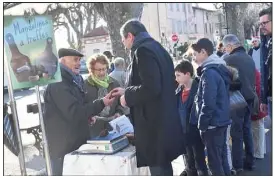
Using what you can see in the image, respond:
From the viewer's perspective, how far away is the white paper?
3.27 m

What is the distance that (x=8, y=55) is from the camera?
9.74ft

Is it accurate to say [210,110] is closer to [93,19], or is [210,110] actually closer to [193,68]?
[193,68]

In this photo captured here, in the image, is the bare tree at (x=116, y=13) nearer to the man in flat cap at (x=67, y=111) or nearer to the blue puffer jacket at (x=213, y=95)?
the man in flat cap at (x=67, y=111)

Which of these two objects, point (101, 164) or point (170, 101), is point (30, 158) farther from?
point (170, 101)

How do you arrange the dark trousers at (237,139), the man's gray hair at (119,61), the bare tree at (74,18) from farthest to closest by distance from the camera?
the man's gray hair at (119,61) < the dark trousers at (237,139) < the bare tree at (74,18)

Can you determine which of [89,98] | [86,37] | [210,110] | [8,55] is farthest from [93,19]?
[210,110]

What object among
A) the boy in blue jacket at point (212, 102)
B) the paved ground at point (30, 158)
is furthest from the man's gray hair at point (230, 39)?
the paved ground at point (30, 158)

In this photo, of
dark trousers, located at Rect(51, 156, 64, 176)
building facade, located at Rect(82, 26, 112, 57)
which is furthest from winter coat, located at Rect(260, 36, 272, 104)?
dark trousers, located at Rect(51, 156, 64, 176)

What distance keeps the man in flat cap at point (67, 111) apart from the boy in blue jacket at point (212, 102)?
72 cm

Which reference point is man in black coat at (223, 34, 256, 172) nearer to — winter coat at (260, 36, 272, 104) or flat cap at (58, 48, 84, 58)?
winter coat at (260, 36, 272, 104)

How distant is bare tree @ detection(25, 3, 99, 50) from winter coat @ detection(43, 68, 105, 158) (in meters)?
0.44

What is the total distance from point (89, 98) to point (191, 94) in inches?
34.5

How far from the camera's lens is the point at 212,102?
315 cm

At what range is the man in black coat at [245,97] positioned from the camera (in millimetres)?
3693
